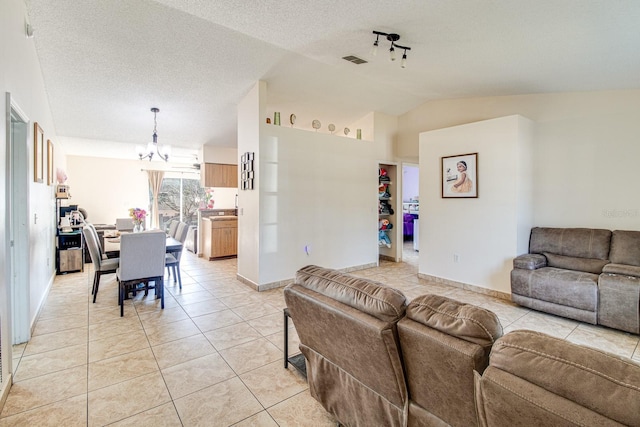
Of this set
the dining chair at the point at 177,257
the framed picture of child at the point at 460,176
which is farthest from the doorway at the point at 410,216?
the dining chair at the point at 177,257

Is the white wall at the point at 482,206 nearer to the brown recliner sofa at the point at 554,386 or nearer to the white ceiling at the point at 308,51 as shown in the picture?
the white ceiling at the point at 308,51

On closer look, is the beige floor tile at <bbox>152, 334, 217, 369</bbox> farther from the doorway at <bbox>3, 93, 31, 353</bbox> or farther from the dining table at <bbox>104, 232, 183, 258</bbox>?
the dining table at <bbox>104, 232, 183, 258</bbox>

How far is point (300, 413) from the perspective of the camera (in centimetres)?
189

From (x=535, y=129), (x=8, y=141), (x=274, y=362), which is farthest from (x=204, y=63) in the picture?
(x=535, y=129)

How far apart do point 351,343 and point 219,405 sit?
113 cm

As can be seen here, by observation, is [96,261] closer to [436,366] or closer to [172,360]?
[172,360]

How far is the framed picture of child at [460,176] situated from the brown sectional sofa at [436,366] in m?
3.48

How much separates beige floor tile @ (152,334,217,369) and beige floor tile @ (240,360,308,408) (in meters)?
0.56

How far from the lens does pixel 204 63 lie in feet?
12.0

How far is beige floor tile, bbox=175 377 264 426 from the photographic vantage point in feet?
6.02

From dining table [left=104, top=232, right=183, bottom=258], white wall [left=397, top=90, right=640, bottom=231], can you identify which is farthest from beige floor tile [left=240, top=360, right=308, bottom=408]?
white wall [left=397, top=90, right=640, bottom=231]

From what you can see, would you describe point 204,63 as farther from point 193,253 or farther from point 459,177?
point 193,253

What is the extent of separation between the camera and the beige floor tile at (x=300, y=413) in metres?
1.82

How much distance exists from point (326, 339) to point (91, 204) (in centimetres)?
907
